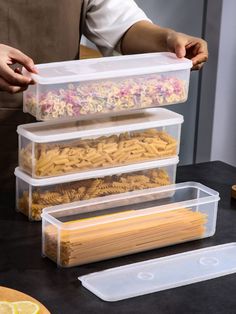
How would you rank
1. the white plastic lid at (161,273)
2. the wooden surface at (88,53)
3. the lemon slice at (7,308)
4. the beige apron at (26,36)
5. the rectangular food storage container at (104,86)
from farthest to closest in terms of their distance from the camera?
the wooden surface at (88,53) → the beige apron at (26,36) → the rectangular food storage container at (104,86) → the white plastic lid at (161,273) → the lemon slice at (7,308)

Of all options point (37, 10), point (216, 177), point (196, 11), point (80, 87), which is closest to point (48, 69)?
point (80, 87)

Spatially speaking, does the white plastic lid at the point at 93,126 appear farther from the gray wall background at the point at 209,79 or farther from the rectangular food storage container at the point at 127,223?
the gray wall background at the point at 209,79

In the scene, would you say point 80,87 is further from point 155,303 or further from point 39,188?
point 155,303

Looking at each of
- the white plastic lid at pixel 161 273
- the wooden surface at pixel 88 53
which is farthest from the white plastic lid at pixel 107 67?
the wooden surface at pixel 88 53

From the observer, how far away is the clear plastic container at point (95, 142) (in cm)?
164

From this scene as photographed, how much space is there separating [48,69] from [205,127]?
75.0 inches

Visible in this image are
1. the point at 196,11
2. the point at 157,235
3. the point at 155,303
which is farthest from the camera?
the point at 196,11

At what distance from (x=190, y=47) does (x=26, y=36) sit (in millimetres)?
452

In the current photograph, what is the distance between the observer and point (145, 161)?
5.79 feet

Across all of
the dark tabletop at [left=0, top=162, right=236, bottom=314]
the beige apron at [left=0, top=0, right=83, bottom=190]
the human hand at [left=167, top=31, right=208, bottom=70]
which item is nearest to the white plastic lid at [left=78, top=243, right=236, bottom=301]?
the dark tabletop at [left=0, top=162, right=236, bottom=314]

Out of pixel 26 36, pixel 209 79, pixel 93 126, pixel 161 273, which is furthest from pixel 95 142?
pixel 209 79

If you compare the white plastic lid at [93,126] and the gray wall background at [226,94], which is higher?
the white plastic lid at [93,126]

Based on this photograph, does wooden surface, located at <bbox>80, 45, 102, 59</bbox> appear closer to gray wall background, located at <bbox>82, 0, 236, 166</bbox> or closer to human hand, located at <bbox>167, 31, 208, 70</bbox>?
gray wall background, located at <bbox>82, 0, 236, 166</bbox>

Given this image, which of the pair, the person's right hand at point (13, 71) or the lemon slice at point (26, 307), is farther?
the person's right hand at point (13, 71)
